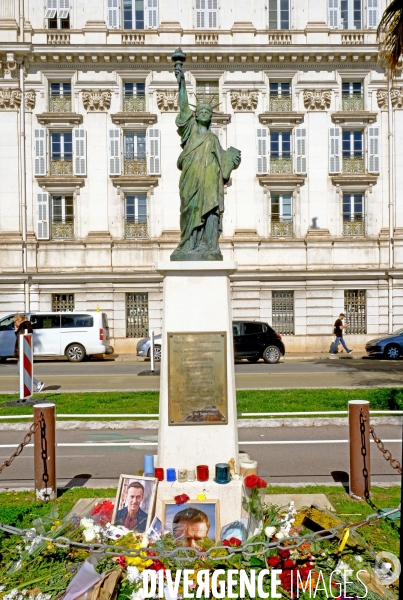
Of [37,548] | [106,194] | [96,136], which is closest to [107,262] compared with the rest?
[106,194]

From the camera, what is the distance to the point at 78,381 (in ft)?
59.0

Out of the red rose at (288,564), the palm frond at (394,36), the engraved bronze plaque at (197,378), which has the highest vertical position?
the palm frond at (394,36)

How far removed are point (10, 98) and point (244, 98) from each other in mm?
10473

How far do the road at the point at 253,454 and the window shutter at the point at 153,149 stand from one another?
18775 millimetres

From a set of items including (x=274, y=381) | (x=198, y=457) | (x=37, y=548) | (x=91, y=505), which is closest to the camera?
(x=37, y=548)

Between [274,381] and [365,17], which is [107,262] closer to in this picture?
[274,381]

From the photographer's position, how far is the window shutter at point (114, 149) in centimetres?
2808

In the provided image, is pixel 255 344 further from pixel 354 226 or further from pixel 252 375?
pixel 354 226

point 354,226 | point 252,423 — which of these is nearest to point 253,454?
point 252,423

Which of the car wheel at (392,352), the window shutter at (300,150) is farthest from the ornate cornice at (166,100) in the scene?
the car wheel at (392,352)

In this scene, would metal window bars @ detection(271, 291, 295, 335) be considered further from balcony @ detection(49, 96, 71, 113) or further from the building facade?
balcony @ detection(49, 96, 71, 113)

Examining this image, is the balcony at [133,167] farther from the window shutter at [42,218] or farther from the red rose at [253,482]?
the red rose at [253,482]

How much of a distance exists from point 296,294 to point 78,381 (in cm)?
1333

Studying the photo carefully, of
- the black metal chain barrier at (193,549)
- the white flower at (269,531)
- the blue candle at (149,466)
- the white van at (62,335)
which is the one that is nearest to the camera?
the black metal chain barrier at (193,549)
